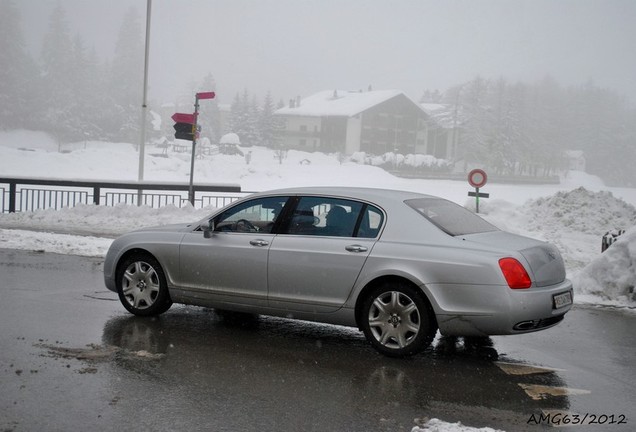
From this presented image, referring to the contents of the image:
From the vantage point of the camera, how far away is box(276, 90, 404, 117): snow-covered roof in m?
69.8

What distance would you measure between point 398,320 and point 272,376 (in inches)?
50.6

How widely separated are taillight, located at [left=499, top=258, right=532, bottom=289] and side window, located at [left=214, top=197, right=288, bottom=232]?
2.33 metres

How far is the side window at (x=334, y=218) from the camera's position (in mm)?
6543

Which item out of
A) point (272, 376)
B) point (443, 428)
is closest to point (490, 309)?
point (443, 428)

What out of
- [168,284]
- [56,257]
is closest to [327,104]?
[56,257]

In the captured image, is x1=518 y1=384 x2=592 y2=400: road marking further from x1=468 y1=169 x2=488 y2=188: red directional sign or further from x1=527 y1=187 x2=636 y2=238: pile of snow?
x1=527 y1=187 x2=636 y2=238: pile of snow

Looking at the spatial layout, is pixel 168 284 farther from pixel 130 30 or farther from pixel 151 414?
pixel 130 30

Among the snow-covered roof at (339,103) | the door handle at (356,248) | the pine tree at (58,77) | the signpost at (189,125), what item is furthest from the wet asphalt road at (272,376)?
the pine tree at (58,77)

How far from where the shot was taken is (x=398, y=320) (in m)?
6.17

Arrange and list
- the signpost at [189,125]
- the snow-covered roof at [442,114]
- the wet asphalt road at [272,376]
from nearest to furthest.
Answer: the wet asphalt road at [272,376] < the signpost at [189,125] < the snow-covered roof at [442,114]

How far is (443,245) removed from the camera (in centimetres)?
613

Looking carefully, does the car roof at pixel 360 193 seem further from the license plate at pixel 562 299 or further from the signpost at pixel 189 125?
the signpost at pixel 189 125

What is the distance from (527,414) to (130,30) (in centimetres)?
8968

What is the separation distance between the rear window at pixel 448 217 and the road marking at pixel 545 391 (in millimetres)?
1505
